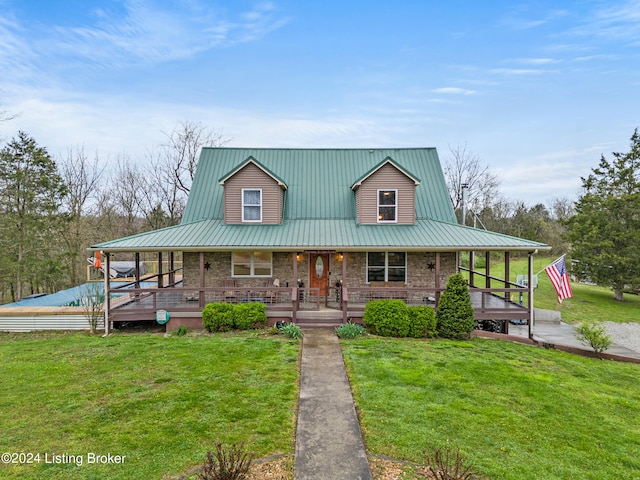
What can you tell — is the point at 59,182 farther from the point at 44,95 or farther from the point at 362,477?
the point at 362,477

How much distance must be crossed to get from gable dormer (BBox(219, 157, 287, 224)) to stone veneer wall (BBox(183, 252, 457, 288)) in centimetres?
166

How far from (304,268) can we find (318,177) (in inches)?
199

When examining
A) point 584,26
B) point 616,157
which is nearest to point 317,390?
point 584,26

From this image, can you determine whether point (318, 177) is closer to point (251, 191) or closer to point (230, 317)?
point (251, 191)

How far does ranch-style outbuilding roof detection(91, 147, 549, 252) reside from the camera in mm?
12367

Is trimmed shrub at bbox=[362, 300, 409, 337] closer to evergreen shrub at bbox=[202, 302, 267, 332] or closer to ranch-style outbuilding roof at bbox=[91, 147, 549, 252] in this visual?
ranch-style outbuilding roof at bbox=[91, 147, 549, 252]

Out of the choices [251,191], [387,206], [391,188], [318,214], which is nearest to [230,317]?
[251,191]

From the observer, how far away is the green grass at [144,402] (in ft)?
15.8

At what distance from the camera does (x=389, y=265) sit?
14.5 metres

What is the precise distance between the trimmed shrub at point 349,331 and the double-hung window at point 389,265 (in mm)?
3266

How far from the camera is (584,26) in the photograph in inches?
633

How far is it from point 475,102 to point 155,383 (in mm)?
26900

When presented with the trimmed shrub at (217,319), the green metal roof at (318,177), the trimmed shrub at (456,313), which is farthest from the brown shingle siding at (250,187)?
the trimmed shrub at (456,313)

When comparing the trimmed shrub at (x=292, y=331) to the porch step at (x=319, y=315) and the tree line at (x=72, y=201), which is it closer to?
the porch step at (x=319, y=315)
